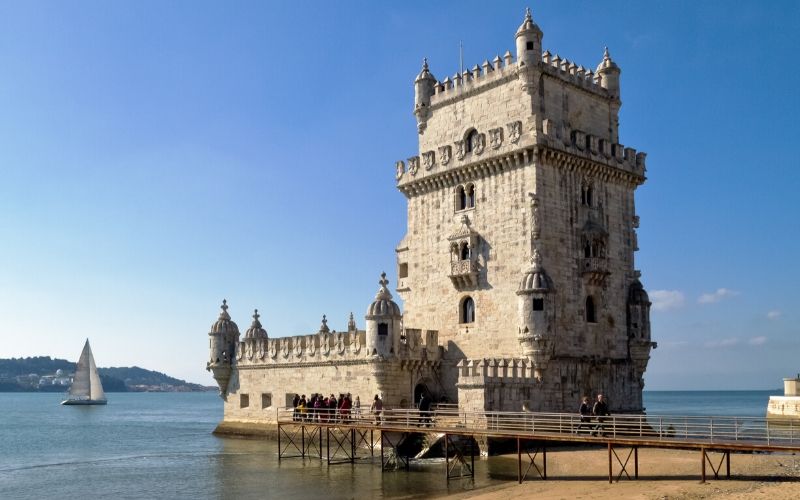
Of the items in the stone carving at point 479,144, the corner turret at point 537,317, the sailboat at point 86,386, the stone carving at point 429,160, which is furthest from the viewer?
the sailboat at point 86,386

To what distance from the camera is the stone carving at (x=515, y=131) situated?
4003 centimetres

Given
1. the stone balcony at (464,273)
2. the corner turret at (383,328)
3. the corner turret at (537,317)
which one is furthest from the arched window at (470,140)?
the corner turret at (383,328)

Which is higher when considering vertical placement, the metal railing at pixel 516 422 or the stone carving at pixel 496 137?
the stone carving at pixel 496 137

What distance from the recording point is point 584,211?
41.9 metres

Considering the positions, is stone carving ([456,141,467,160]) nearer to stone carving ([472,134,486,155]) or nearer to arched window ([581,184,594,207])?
stone carving ([472,134,486,155])

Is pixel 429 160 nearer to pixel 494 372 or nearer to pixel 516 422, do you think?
pixel 494 372

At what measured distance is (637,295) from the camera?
4328cm

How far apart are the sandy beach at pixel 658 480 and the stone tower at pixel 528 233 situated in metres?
4.69

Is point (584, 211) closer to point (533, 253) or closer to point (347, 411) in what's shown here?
point (533, 253)

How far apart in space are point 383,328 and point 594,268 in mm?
10651

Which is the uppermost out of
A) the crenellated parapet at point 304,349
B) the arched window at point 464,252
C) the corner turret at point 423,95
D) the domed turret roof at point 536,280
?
the corner turret at point 423,95

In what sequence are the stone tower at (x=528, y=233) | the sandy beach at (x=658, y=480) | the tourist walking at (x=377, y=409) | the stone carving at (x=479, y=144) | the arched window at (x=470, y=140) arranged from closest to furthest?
the sandy beach at (x=658, y=480) → the tourist walking at (x=377, y=409) → the stone tower at (x=528, y=233) → the stone carving at (x=479, y=144) → the arched window at (x=470, y=140)

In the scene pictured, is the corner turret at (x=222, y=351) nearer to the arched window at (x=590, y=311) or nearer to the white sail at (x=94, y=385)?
the arched window at (x=590, y=311)

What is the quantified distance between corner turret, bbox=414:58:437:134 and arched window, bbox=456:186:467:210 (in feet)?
16.1
